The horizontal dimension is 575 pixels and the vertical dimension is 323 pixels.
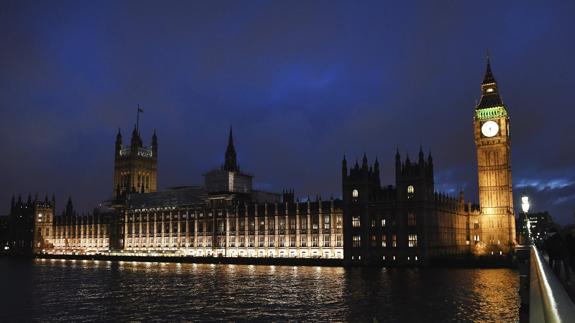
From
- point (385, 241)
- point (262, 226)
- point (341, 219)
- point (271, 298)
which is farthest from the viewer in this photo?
point (262, 226)

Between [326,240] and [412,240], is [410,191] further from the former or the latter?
[326,240]

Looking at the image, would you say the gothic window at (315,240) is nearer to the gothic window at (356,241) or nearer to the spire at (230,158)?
the gothic window at (356,241)

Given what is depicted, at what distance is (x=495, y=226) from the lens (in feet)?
444

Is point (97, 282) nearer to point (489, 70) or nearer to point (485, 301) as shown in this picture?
point (485, 301)

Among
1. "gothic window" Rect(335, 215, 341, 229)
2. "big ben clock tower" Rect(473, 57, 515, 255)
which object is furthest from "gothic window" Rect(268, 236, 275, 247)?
"big ben clock tower" Rect(473, 57, 515, 255)

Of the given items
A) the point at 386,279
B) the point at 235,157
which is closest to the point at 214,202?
the point at 235,157

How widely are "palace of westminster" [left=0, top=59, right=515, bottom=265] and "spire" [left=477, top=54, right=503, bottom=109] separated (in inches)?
10.1

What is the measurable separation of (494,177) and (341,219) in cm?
4169

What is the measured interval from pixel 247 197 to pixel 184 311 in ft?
367

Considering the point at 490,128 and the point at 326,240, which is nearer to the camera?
the point at 326,240

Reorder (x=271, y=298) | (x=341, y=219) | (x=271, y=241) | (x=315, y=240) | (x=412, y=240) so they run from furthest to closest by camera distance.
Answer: (x=271, y=241) → (x=315, y=240) → (x=341, y=219) → (x=412, y=240) → (x=271, y=298)

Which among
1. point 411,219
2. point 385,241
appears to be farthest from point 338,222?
point 411,219

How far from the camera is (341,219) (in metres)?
131

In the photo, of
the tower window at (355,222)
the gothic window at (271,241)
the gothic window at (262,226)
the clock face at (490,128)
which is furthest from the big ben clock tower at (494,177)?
the gothic window at (262,226)
